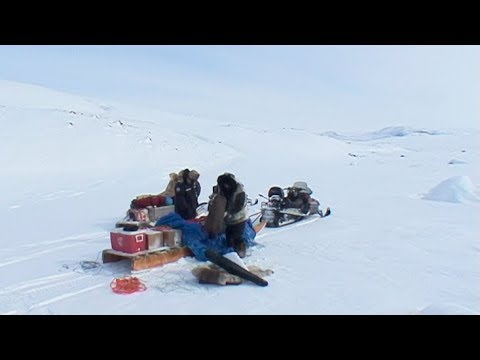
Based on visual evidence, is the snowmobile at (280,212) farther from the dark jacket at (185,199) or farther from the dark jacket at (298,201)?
the dark jacket at (185,199)

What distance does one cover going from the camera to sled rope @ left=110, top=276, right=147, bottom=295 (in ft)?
14.8

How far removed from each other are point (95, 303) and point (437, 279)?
161 inches

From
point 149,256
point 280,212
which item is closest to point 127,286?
point 149,256

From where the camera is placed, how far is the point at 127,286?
15.0 feet

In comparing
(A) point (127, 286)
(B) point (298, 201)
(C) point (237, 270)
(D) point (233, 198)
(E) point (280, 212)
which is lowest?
(A) point (127, 286)

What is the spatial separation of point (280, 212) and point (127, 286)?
4.29 meters

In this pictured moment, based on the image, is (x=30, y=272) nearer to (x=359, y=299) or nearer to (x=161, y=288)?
(x=161, y=288)

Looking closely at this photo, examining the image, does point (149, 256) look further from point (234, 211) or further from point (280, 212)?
point (280, 212)

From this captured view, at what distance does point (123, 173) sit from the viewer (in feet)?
55.6

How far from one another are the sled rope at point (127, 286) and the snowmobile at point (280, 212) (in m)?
3.86

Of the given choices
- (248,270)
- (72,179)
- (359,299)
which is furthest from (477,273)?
(72,179)

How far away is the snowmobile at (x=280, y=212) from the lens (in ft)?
26.8

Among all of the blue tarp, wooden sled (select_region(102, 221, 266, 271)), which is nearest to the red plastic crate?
wooden sled (select_region(102, 221, 266, 271))

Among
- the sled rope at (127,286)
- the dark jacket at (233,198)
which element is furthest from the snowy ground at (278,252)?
the dark jacket at (233,198)
